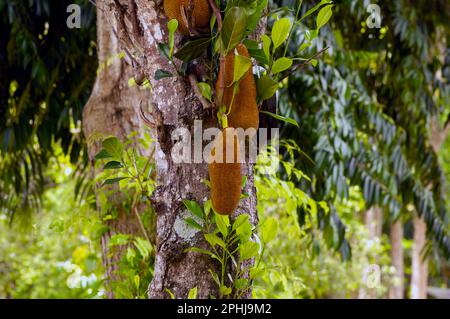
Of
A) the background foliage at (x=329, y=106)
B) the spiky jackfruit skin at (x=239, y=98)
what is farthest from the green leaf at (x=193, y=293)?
the background foliage at (x=329, y=106)

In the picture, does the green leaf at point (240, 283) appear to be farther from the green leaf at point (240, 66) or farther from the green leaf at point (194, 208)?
the green leaf at point (240, 66)

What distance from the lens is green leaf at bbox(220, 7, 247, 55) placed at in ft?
2.94

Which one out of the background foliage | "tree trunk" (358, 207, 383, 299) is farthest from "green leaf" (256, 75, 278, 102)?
"tree trunk" (358, 207, 383, 299)

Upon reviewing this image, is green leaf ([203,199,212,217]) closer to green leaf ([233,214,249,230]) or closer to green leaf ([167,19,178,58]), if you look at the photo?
green leaf ([233,214,249,230])

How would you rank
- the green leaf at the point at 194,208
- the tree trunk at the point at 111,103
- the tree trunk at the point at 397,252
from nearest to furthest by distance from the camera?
the green leaf at the point at 194,208 → the tree trunk at the point at 111,103 → the tree trunk at the point at 397,252

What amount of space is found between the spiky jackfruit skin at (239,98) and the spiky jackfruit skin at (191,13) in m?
0.09

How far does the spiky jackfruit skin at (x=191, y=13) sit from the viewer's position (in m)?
0.96

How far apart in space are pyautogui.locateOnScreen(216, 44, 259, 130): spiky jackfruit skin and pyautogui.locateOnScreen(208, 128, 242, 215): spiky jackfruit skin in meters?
0.05

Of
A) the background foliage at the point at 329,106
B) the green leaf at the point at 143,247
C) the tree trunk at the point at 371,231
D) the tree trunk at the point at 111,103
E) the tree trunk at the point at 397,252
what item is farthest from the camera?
the tree trunk at the point at 397,252

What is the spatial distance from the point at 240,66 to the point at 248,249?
276 mm

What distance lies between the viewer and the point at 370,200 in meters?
3.17

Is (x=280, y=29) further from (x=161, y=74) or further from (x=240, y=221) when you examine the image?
(x=240, y=221)

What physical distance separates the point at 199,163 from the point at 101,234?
1065mm
